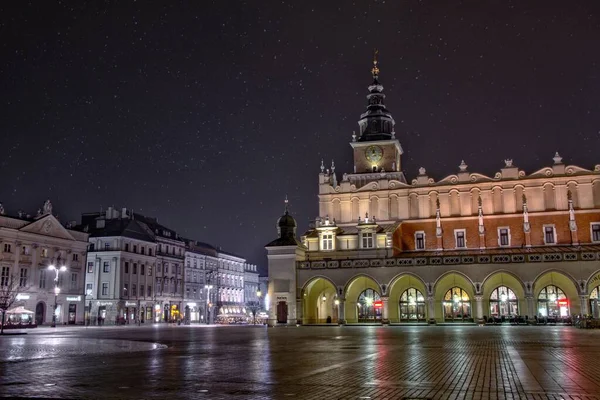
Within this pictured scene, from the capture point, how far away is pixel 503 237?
2591 inches

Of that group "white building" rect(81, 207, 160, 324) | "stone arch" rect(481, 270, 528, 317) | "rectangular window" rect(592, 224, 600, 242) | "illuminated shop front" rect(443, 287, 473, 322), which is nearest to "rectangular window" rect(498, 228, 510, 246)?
"stone arch" rect(481, 270, 528, 317)

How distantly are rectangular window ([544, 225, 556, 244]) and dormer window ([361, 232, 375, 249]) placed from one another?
60.4ft

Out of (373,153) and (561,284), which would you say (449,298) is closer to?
(561,284)

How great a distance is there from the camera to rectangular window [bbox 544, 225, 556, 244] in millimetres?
64062

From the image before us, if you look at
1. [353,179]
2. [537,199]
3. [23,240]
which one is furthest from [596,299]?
[23,240]

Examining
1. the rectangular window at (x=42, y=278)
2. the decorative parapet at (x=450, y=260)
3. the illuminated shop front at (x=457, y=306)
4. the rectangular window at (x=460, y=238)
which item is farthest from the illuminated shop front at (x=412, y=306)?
the rectangular window at (x=42, y=278)

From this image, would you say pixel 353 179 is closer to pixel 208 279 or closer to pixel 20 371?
pixel 208 279

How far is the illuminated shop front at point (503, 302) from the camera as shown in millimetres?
61375

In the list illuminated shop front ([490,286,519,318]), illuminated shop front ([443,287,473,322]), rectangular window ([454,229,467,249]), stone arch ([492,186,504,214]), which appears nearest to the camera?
illuminated shop front ([490,286,519,318])

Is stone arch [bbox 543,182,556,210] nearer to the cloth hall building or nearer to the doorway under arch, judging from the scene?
the cloth hall building

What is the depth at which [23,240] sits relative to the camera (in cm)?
7062

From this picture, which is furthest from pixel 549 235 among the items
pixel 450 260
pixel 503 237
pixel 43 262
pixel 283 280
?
pixel 43 262

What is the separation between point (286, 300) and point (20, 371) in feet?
166

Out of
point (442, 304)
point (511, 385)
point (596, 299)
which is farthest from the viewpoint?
point (442, 304)
